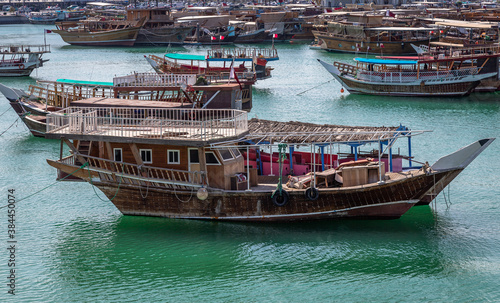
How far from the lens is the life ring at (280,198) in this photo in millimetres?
22627

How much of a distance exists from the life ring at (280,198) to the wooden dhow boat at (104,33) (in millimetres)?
74892

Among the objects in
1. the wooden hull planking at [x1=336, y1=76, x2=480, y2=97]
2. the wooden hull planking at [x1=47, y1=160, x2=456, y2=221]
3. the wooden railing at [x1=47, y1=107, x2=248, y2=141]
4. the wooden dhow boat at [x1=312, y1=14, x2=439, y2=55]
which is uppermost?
the wooden dhow boat at [x1=312, y1=14, x2=439, y2=55]

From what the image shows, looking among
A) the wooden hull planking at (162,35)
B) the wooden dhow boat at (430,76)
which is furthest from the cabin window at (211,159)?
the wooden hull planking at (162,35)

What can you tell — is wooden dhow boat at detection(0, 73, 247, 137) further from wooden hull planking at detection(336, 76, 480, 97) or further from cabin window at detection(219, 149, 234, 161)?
wooden hull planking at detection(336, 76, 480, 97)

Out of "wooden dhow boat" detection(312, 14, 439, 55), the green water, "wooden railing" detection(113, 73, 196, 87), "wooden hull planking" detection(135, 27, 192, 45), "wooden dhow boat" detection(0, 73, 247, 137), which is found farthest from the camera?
"wooden hull planking" detection(135, 27, 192, 45)

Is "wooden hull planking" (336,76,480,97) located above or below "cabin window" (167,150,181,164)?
below

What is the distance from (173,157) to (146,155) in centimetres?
97

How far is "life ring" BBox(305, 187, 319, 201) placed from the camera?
73.6 feet

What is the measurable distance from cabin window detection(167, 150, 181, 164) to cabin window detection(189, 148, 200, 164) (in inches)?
17.8

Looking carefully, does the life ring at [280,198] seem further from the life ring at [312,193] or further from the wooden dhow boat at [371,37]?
the wooden dhow boat at [371,37]

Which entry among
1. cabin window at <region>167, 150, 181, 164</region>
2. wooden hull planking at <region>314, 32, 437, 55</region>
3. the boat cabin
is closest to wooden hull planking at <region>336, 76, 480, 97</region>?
wooden hull planking at <region>314, 32, 437, 55</region>

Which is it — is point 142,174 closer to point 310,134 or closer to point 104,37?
point 310,134

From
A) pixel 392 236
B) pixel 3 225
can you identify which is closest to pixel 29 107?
pixel 3 225

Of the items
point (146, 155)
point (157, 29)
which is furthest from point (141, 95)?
point (157, 29)
